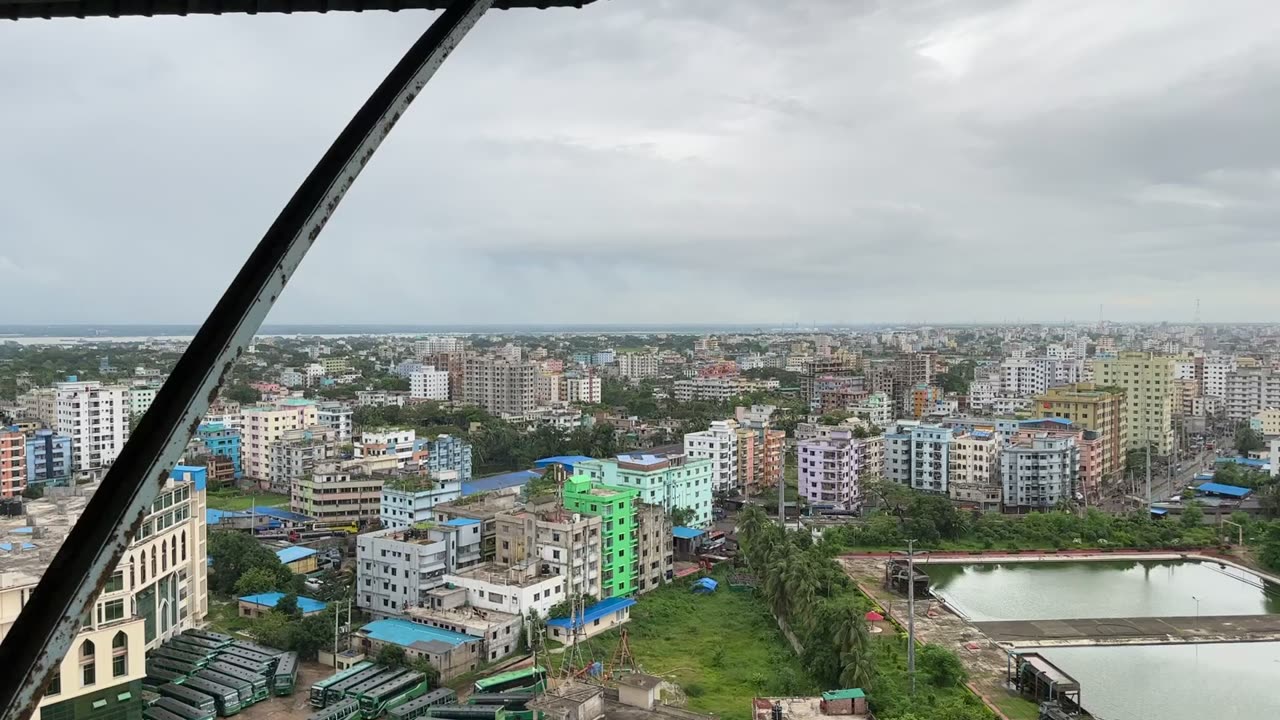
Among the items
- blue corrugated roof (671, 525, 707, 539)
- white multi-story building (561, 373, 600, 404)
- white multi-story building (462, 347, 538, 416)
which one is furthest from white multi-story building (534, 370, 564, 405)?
blue corrugated roof (671, 525, 707, 539)

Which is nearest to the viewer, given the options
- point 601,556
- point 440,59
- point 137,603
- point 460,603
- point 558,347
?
point 440,59

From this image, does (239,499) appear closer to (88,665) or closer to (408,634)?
(408,634)

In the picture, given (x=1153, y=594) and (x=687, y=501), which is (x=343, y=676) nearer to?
(x=687, y=501)

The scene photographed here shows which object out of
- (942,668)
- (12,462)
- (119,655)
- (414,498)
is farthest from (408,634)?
(12,462)

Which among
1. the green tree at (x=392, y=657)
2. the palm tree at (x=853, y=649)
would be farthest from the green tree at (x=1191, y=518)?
the green tree at (x=392, y=657)

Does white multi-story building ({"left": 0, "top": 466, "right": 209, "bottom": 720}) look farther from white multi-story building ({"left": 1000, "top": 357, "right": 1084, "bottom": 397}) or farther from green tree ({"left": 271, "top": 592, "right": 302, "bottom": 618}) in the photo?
white multi-story building ({"left": 1000, "top": 357, "right": 1084, "bottom": 397})

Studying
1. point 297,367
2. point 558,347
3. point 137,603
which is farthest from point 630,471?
point 558,347

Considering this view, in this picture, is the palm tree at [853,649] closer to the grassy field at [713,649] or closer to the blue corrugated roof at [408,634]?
the grassy field at [713,649]
